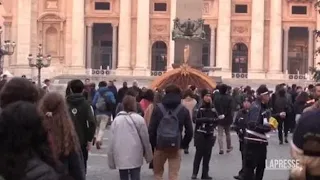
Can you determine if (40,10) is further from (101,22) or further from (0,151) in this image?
(0,151)

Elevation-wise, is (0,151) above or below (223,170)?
above

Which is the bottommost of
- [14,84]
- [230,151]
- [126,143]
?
[230,151]

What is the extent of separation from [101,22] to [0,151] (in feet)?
195

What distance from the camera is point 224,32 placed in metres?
62.1

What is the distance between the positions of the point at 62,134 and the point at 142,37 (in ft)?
180

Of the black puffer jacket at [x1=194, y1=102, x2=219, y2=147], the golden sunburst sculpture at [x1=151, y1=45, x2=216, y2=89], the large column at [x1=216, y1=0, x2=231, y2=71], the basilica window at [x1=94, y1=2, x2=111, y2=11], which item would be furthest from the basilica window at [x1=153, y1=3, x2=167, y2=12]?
the black puffer jacket at [x1=194, y1=102, x2=219, y2=147]

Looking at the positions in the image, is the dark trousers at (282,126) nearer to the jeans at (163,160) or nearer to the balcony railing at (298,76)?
the jeans at (163,160)

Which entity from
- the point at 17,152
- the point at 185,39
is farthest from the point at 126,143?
the point at 185,39

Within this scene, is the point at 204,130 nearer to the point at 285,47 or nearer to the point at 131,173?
the point at 131,173

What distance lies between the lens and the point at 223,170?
15.9 metres

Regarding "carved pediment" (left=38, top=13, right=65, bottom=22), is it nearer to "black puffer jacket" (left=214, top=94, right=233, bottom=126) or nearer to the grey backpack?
"black puffer jacket" (left=214, top=94, right=233, bottom=126)

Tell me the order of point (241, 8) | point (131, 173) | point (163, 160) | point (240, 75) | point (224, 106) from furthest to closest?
point (241, 8) < point (240, 75) < point (224, 106) < point (163, 160) < point (131, 173)

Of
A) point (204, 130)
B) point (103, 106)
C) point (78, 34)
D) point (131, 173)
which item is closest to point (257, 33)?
point (78, 34)

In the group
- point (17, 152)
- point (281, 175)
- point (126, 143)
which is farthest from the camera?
point (281, 175)
